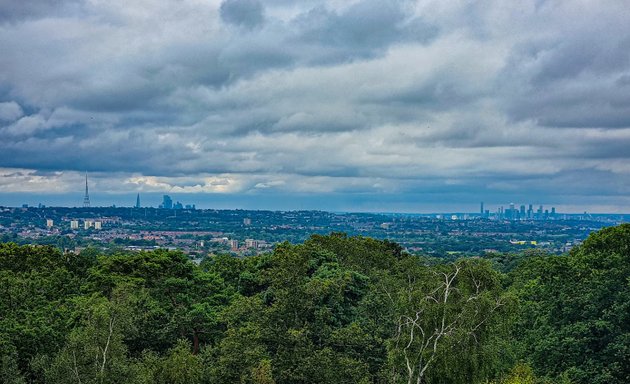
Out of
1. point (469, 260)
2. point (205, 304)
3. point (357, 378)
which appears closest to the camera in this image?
point (469, 260)

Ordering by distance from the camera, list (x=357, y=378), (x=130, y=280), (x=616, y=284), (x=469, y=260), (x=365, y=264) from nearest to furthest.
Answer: (x=469, y=260)
(x=357, y=378)
(x=616, y=284)
(x=130, y=280)
(x=365, y=264)

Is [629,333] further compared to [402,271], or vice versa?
[402,271]

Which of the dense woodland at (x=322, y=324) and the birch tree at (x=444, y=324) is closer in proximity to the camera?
the birch tree at (x=444, y=324)

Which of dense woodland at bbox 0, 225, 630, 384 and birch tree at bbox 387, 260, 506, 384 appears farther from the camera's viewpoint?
dense woodland at bbox 0, 225, 630, 384

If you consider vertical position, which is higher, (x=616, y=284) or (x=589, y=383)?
(x=616, y=284)

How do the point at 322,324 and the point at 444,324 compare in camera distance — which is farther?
the point at 322,324

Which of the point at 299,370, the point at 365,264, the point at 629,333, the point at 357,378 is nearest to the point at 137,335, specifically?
the point at 299,370

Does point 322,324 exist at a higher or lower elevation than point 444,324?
lower

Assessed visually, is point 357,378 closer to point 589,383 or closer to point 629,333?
point 589,383
